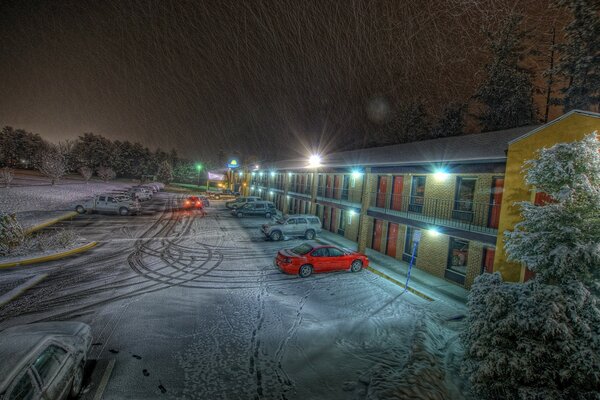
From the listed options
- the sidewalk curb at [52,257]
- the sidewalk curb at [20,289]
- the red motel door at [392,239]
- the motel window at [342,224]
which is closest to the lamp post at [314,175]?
the motel window at [342,224]

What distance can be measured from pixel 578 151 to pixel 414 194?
9.15 metres

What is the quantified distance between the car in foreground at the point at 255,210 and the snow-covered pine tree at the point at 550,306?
24.0 meters

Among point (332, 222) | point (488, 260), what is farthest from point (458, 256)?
point (332, 222)

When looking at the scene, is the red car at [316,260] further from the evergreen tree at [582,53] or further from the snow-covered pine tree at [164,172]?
the snow-covered pine tree at [164,172]

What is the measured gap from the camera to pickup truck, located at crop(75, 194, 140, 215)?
26219 millimetres

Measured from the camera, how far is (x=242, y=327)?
8.10 meters

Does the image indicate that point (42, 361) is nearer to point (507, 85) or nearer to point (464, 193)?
point (464, 193)

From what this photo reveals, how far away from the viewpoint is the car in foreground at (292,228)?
1936 centimetres

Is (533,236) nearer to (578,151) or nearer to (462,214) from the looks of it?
(578,151)

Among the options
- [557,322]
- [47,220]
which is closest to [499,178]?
[557,322]

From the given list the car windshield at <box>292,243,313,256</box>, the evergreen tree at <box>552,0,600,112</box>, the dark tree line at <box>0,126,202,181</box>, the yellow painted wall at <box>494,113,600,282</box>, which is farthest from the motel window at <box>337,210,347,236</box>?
the dark tree line at <box>0,126,202,181</box>

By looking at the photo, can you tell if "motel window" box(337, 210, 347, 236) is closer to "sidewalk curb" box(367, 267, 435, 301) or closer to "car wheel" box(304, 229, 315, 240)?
"car wheel" box(304, 229, 315, 240)

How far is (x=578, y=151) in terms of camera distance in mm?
6605

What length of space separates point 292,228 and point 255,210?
10407mm
